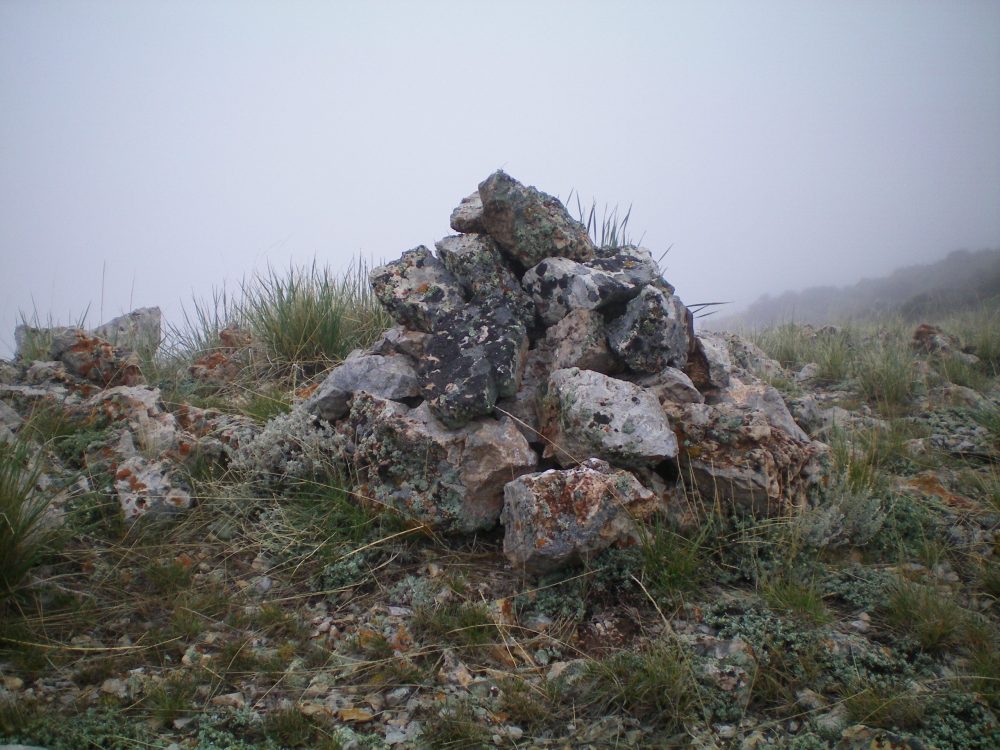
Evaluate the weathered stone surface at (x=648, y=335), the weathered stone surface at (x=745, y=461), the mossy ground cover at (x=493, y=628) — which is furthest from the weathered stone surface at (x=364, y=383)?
the weathered stone surface at (x=745, y=461)

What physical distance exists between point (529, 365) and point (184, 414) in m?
2.55

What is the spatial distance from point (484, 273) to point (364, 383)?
988 mm

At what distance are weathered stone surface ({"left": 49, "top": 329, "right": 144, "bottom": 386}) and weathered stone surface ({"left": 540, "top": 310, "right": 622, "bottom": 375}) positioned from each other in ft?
11.0

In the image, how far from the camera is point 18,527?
2.96 m

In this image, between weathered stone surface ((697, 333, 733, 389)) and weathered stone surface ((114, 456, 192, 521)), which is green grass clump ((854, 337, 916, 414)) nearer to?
weathered stone surface ((697, 333, 733, 389))

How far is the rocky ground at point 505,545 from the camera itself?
7.97ft

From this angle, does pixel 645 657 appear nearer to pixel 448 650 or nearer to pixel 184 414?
pixel 448 650

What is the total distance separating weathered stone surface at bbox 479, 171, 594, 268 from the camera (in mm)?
3949

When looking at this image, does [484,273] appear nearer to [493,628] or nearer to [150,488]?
[493,628]

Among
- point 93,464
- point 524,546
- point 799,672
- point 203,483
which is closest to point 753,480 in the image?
point 799,672

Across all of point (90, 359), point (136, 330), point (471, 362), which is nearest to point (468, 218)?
point (471, 362)

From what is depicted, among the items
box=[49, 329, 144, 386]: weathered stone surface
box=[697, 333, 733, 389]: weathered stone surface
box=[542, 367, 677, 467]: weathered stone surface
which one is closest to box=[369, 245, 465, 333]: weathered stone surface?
box=[542, 367, 677, 467]: weathered stone surface

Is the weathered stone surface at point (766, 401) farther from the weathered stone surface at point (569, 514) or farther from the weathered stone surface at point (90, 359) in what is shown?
the weathered stone surface at point (90, 359)

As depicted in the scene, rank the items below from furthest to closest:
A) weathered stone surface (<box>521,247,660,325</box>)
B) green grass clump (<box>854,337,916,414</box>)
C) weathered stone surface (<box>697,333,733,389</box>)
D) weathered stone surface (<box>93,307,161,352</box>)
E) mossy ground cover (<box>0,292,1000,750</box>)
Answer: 1. weathered stone surface (<box>93,307,161,352</box>)
2. green grass clump (<box>854,337,916,414</box>)
3. weathered stone surface (<box>697,333,733,389</box>)
4. weathered stone surface (<box>521,247,660,325</box>)
5. mossy ground cover (<box>0,292,1000,750</box>)
